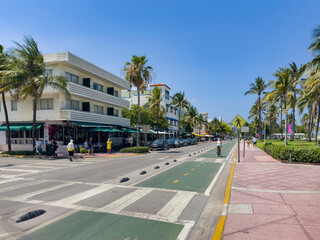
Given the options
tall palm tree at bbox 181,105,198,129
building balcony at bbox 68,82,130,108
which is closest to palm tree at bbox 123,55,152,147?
building balcony at bbox 68,82,130,108

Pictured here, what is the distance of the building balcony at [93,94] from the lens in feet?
83.9

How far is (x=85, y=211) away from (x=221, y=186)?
503 cm

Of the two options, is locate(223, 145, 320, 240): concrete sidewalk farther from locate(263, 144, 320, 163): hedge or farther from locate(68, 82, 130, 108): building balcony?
locate(68, 82, 130, 108): building balcony

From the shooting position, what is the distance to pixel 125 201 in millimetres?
6676

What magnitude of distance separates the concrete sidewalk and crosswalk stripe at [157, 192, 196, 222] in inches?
45.4

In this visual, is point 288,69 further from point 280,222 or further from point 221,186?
point 280,222

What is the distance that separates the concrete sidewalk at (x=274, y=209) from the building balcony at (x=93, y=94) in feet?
68.5

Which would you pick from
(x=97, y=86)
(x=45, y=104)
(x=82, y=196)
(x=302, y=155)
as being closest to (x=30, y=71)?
(x=45, y=104)

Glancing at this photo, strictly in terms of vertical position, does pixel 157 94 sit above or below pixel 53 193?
above

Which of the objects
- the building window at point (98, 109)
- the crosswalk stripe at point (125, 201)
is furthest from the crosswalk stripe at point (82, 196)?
the building window at point (98, 109)

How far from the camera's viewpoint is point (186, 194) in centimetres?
748

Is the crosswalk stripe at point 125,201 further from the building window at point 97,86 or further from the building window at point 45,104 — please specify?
the building window at point 97,86

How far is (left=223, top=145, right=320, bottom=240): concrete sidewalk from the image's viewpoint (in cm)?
449

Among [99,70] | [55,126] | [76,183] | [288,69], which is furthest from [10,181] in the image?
[288,69]
